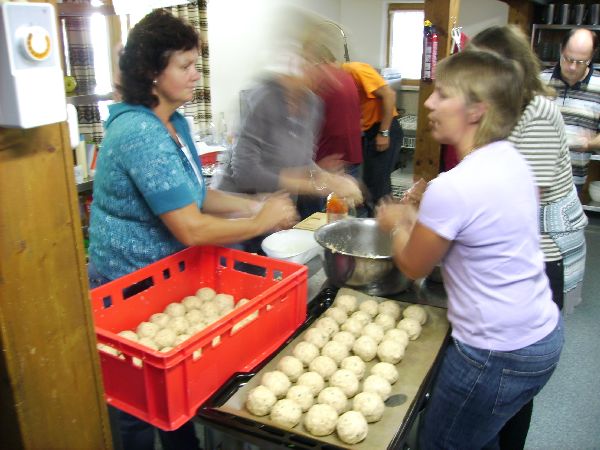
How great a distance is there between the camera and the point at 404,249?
48.7 inches

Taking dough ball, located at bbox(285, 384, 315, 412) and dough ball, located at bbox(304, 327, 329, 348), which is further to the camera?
dough ball, located at bbox(304, 327, 329, 348)

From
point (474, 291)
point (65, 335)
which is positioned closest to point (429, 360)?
point (474, 291)

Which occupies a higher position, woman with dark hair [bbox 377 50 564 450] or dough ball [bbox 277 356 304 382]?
woman with dark hair [bbox 377 50 564 450]

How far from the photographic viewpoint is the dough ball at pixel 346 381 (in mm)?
1308

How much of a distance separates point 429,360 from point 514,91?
2.37 ft

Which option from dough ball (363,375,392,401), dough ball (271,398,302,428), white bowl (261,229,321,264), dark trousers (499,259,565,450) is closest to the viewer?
dough ball (271,398,302,428)

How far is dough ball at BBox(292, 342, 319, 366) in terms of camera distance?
4.55ft

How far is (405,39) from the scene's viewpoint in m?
6.46

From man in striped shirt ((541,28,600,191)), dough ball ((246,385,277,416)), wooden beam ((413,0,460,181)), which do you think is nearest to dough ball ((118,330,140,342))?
dough ball ((246,385,277,416))

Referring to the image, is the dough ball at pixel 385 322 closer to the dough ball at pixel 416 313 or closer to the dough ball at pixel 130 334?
the dough ball at pixel 416 313

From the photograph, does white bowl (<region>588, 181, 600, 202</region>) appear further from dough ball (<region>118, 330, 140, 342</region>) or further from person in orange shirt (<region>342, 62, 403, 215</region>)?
dough ball (<region>118, 330, 140, 342</region>)

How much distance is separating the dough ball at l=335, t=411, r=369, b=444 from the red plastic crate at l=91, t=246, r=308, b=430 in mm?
273

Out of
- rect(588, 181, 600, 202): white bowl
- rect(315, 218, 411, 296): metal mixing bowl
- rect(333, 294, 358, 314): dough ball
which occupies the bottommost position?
rect(588, 181, 600, 202): white bowl

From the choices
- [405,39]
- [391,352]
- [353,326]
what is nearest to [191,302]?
[353,326]
